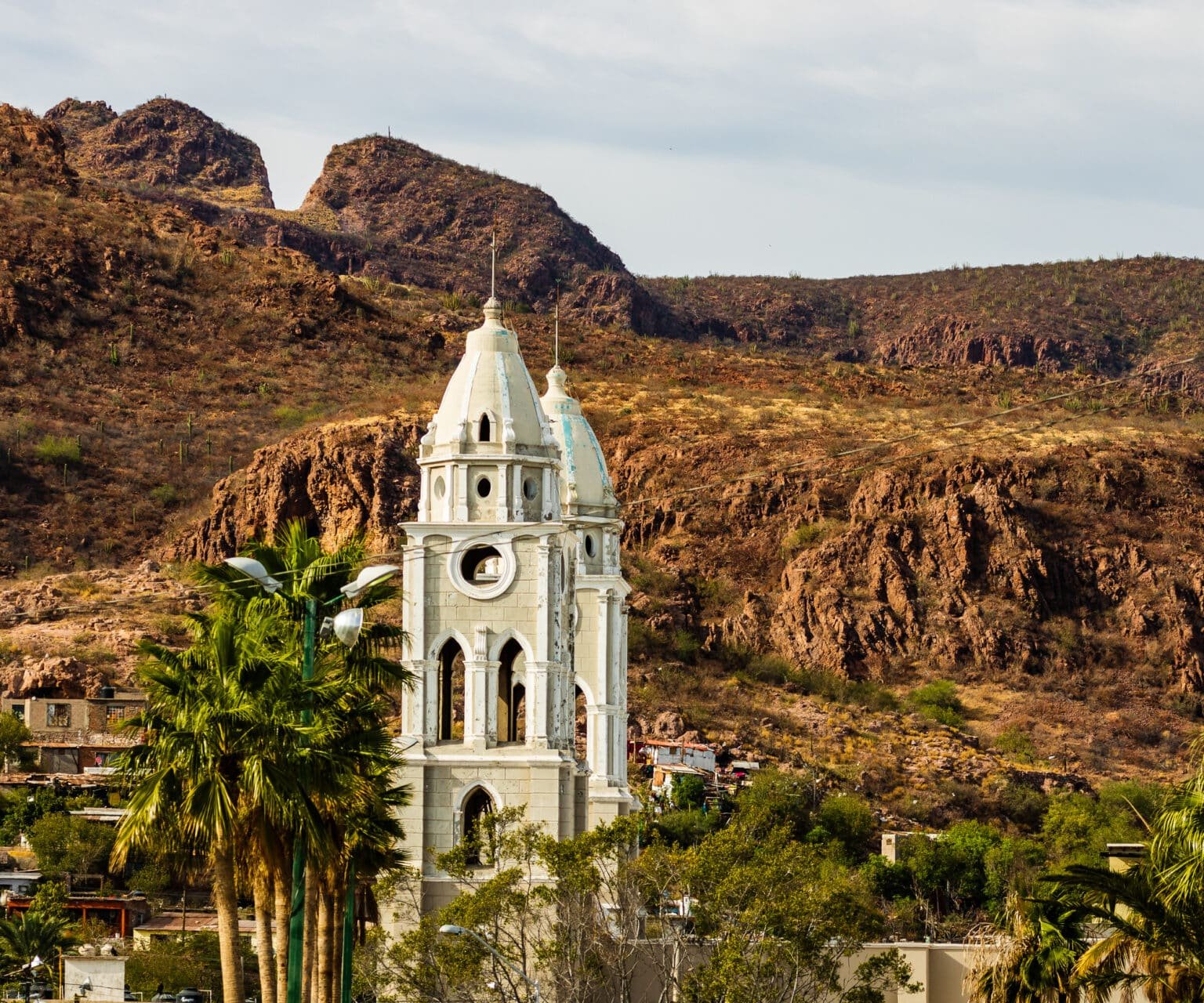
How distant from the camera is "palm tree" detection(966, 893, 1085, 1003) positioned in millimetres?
34594

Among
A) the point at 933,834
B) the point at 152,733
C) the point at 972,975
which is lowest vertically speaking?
the point at 933,834

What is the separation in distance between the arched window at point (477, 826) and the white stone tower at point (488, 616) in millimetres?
49

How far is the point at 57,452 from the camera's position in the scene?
436ft

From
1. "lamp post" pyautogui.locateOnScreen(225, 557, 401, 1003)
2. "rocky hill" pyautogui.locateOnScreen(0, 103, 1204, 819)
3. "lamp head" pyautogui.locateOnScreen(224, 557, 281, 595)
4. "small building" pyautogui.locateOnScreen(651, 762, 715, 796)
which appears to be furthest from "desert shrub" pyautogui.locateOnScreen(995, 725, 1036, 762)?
"lamp head" pyautogui.locateOnScreen(224, 557, 281, 595)

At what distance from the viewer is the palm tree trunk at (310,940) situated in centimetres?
3347

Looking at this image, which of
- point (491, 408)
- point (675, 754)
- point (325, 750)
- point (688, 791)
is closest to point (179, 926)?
point (688, 791)

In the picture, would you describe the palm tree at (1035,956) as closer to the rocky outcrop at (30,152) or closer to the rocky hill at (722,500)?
the rocky hill at (722,500)

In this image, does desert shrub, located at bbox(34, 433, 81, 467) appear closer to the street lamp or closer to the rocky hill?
the rocky hill

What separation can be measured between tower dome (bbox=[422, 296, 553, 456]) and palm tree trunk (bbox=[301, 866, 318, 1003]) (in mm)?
12838

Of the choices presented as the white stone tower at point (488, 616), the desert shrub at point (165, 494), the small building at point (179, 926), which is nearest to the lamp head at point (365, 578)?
the white stone tower at point (488, 616)

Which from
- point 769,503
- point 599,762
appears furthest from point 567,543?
point 769,503

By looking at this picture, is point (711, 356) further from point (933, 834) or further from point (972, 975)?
point (972, 975)

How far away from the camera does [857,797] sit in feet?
312

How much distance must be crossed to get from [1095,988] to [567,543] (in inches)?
870
